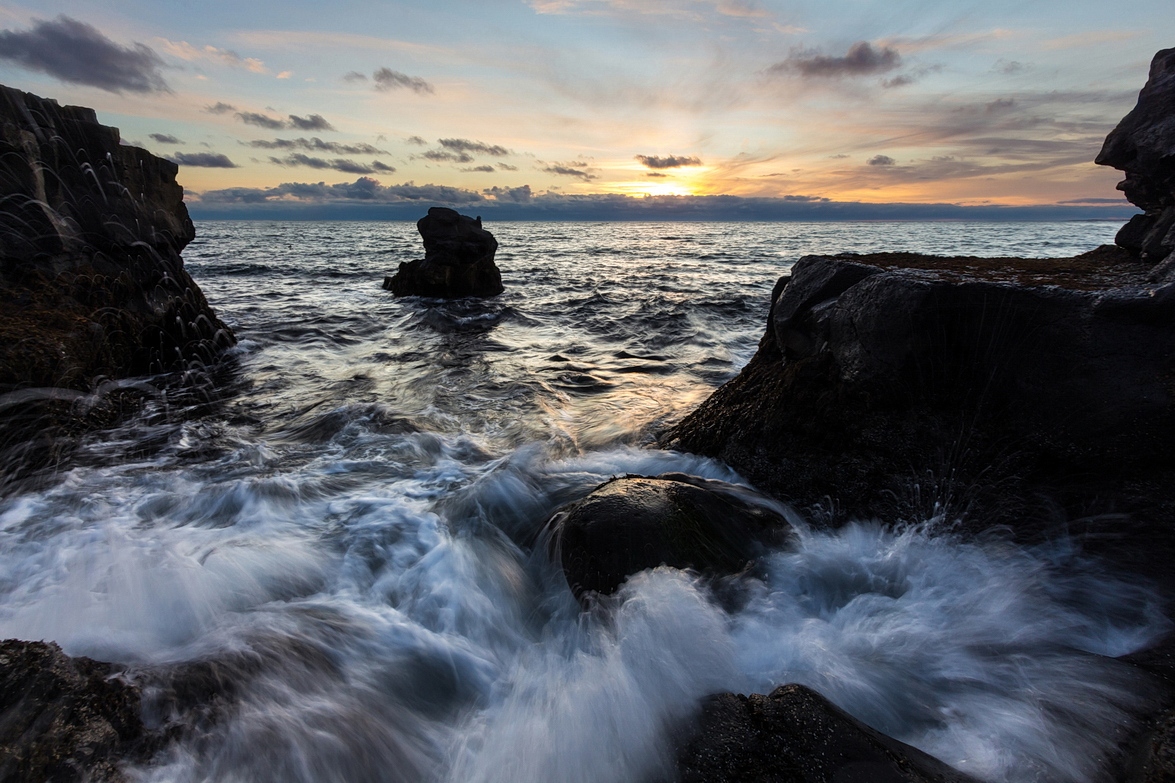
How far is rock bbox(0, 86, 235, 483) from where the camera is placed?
6078 millimetres

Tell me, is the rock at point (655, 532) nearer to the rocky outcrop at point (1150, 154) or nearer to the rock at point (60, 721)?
the rock at point (60, 721)

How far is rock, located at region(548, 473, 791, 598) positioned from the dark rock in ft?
4.34

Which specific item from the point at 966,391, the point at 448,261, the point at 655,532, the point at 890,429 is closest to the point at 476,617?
the point at 655,532

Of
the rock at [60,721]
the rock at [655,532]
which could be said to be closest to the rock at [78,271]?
the rock at [60,721]

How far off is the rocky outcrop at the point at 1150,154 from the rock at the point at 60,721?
9161mm

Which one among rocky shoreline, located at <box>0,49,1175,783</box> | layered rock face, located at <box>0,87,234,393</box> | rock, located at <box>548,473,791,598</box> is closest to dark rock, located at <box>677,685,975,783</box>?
rocky shoreline, located at <box>0,49,1175,783</box>

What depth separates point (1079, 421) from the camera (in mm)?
3672

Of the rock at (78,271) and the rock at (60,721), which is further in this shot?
the rock at (78,271)

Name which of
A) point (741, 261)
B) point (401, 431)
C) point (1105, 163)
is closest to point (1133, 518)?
point (1105, 163)

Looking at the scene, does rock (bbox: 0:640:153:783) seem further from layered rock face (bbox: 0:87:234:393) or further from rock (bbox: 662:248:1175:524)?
layered rock face (bbox: 0:87:234:393)

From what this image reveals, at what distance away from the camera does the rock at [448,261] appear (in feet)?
64.4

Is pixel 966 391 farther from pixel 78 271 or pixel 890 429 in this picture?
pixel 78 271

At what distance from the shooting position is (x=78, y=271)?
768 centimetres

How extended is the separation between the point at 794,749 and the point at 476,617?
254cm
